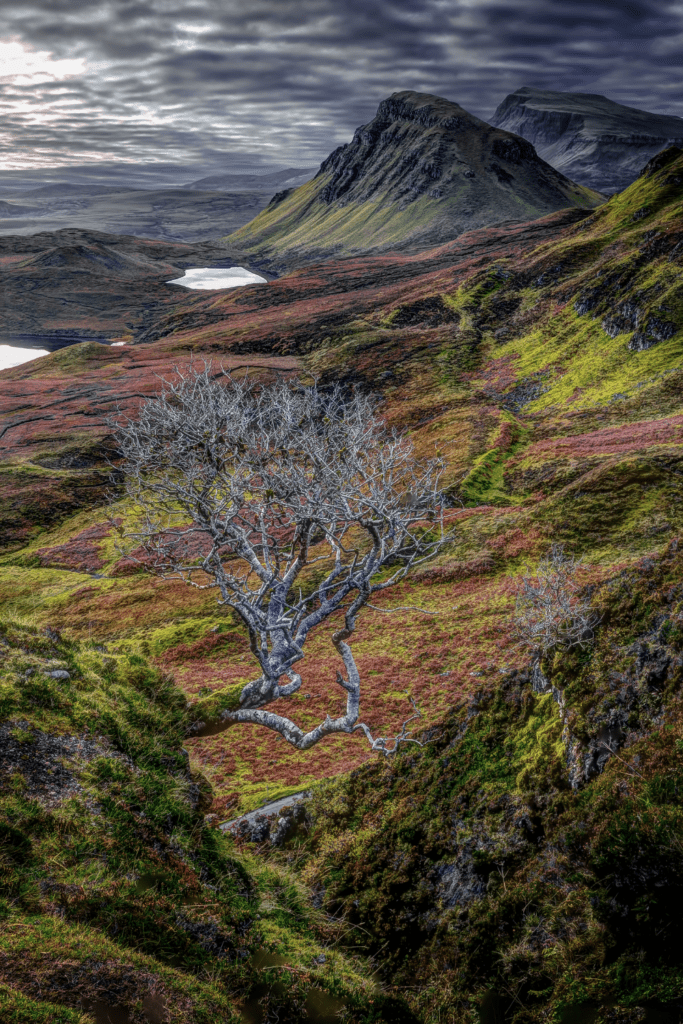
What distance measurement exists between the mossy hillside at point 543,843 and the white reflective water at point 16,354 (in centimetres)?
14095

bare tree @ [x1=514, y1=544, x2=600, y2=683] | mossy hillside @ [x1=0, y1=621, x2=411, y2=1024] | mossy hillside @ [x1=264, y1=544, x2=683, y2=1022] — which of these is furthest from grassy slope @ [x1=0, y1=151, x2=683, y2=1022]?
mossy hillside @ [x1=0, y1=621, x2=411, y2=1024]

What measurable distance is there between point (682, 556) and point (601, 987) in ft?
22.8

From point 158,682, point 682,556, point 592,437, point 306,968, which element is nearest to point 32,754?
point 158,682

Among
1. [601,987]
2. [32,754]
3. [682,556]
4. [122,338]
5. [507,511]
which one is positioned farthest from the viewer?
[122,338]


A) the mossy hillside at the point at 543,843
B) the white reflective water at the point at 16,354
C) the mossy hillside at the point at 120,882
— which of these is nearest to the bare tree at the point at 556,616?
the mossy hillside at the point at 543,843

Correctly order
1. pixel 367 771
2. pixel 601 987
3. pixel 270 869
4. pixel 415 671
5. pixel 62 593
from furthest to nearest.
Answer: pixel 62 593 → pixel 415 671 → pixel 367 771 → pixel 270 869 → pixel 601 987

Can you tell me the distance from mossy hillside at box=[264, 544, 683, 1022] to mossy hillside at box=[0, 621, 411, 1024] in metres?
1.22

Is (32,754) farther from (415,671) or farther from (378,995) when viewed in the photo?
(415,671)

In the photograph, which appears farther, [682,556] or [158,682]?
[158,682]

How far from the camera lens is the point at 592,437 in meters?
34.0

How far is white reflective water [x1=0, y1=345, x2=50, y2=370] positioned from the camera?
130125mm

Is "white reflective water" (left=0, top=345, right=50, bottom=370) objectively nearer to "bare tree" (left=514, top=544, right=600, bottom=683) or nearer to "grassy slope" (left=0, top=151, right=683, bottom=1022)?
"grassy slope" (left=0, top=151, right=683, bottom=1022)

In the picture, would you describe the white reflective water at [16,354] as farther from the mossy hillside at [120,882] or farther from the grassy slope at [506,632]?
the mossy hillside at [120,882]

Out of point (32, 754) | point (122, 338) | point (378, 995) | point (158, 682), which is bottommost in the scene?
point (122, 338)
